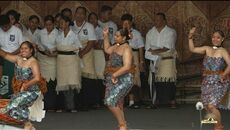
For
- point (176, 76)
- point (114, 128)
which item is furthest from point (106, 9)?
point (114, 128)

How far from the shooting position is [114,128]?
1032 centimetres

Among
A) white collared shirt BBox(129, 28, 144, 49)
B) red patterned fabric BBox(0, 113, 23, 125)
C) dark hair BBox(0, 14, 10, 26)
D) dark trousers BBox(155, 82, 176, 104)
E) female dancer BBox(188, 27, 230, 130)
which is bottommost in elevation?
red patterned fabric BBox(0, 113, 23, 125)

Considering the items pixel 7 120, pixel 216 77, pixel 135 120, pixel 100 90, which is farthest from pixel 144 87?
pixel 7 120

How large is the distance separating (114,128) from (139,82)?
2.39 meters

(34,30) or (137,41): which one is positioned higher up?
(34,30)

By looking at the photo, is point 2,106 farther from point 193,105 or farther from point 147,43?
point 193,105

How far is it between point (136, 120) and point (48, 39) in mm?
2273

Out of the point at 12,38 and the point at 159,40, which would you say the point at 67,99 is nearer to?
the point at 12,38

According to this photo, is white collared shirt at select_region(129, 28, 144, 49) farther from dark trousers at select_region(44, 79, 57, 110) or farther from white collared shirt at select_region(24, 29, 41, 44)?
white collared shirt at select_region(24, 29, 41, 44)

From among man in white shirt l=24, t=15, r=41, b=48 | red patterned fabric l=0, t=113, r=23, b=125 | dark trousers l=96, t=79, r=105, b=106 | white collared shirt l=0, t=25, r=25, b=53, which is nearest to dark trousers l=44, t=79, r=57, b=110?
man in white shirt l=24, t=15, r=41, b=48

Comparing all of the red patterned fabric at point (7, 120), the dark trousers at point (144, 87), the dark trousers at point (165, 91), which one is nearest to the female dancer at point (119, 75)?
the red patterned fabric at point (7, 120)

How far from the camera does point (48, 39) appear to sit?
12.0 metres

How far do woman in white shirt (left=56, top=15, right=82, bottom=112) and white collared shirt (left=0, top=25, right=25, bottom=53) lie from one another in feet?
2.70

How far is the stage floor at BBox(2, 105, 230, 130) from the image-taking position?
Answer: 34.2 feet
